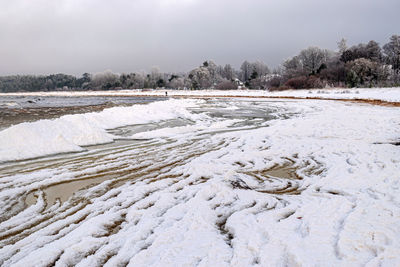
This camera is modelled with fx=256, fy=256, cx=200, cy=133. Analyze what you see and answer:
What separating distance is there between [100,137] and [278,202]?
23.3ft

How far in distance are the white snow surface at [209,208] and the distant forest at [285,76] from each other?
35323mm

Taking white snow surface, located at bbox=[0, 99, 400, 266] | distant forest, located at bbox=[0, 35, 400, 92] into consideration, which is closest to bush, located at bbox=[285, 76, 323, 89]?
distant forest, located at bbox=[0, 35, 400, 92]

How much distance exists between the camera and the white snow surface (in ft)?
8.48

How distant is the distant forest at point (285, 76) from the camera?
1758 inches

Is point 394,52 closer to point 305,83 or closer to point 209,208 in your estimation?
point 305,83

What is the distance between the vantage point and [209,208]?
367 cm

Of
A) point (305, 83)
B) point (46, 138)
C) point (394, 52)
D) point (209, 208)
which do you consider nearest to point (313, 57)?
point (394, 52)

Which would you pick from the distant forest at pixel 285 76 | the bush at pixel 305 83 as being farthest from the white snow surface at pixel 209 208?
the bush at pixel 305 83

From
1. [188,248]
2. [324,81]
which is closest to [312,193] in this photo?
[188,248]

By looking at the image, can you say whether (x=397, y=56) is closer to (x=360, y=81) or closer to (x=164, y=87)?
(x=360, y=81)

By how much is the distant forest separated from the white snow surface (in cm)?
3532

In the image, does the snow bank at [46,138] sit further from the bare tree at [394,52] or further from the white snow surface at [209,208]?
the bare tree at [394,52]

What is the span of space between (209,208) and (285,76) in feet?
203

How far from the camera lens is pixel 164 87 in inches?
4488
